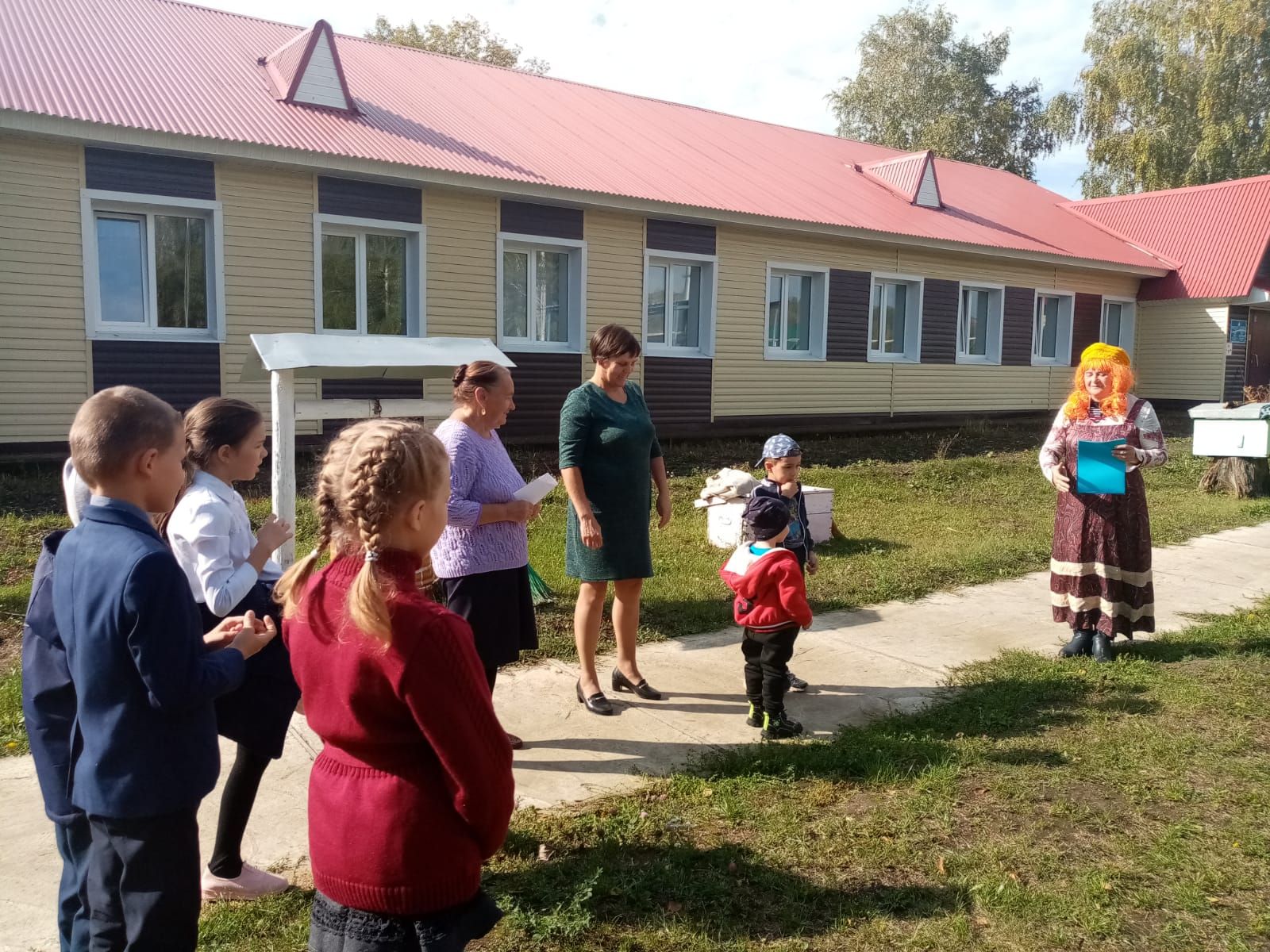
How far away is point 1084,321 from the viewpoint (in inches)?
874

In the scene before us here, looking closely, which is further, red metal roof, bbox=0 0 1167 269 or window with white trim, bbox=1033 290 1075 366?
window with white trim, bbox=1033 290 1075 366

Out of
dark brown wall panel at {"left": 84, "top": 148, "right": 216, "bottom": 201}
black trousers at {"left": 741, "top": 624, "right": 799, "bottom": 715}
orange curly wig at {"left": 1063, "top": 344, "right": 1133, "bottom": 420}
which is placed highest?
dark brown wall panel at {"left": 84, "top": 148, "right": 216, "bottom": 201}

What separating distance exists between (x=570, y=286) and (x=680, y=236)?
2065mm

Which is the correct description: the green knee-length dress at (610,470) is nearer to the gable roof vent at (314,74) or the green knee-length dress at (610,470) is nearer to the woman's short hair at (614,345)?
the woman's short hair at (614,345)

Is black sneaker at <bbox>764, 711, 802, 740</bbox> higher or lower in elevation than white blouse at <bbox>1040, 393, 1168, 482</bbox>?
lower

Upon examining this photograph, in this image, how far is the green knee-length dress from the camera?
4.64 meters

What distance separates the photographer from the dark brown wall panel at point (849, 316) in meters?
17.4

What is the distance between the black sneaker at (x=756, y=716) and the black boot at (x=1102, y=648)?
7.55 feet

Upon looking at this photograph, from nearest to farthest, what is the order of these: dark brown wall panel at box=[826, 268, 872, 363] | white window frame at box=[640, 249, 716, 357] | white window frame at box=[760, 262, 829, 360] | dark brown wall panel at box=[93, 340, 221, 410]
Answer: dark brown wall panel at box=[93, 340, 221, 410] → white window frame at box=[640, 249, 716, 357] → white window frame at box=[760, 262, 829, 360] → dark brown wall panel at box=[826, 268, 872, 363]

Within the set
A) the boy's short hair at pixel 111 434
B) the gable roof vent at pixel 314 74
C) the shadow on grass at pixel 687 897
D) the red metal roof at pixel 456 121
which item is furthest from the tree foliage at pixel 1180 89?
the boy's short hair at pixel 111 434

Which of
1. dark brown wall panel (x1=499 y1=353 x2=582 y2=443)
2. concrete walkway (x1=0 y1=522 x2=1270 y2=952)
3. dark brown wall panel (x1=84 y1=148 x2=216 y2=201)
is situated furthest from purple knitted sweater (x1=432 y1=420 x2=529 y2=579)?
dark brown wall panel (x1=499 y1=353 x2=582 y2=443)

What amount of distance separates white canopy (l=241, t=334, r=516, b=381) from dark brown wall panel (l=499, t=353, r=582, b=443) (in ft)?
24.9

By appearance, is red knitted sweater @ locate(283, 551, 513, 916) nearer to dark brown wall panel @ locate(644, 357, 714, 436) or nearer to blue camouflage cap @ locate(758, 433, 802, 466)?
blue camouflage cap @ locate(758, 433, 802, 466)

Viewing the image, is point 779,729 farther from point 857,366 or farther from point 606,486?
point 857,366
